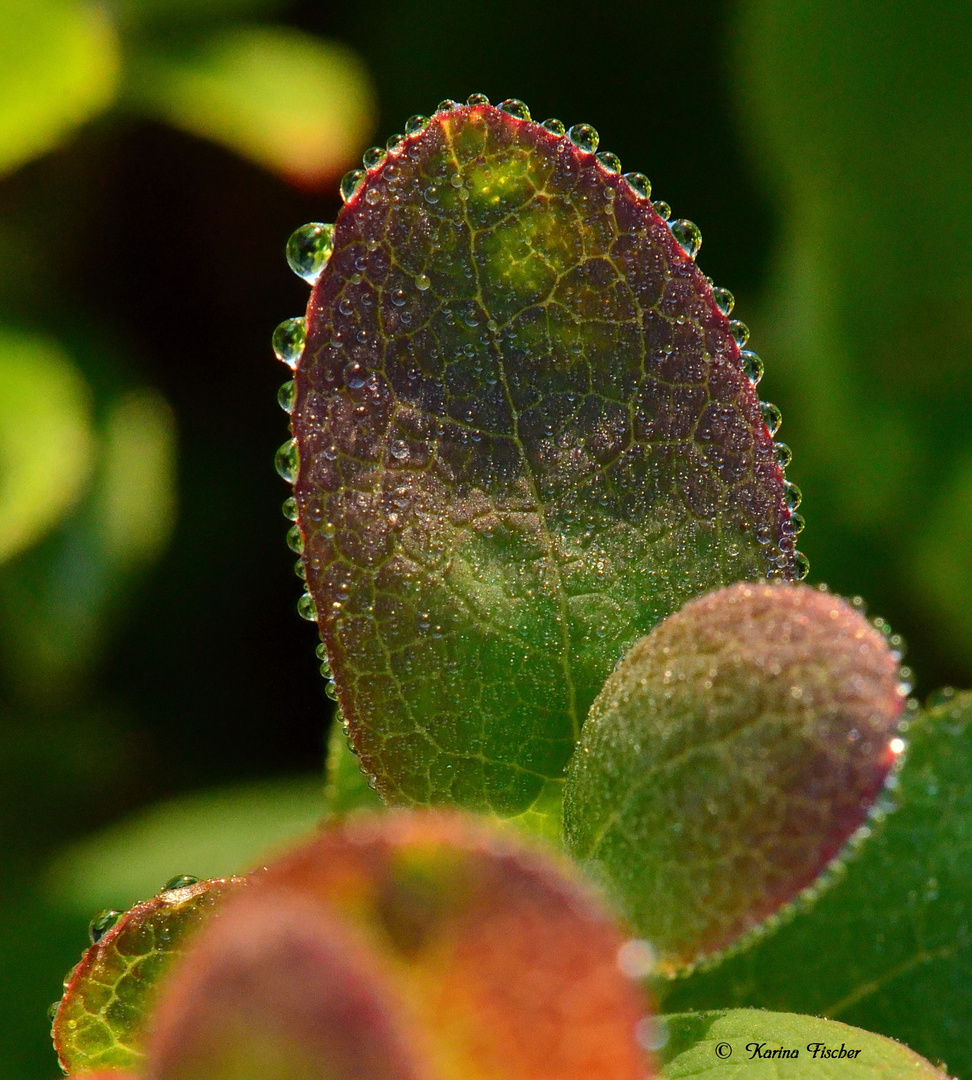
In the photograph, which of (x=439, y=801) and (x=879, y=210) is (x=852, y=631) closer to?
(x=439, y=801)

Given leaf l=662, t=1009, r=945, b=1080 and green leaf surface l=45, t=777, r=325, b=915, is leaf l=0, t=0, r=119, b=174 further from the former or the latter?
leaf l=662, t=1009, r=945, b=1080

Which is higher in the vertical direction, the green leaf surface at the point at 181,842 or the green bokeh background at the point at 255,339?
the green bokeh background at the point at 255,339

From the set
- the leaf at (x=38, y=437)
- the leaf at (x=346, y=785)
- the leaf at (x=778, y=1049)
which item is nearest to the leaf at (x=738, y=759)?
the leaf at (x=778, y=1049)

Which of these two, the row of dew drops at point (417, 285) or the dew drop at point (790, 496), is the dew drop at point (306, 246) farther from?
the dew drop at point (790, 496)

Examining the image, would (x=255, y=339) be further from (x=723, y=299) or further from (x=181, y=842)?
(x=723, y=299)

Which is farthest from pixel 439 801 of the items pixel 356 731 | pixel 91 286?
pixel 91 286

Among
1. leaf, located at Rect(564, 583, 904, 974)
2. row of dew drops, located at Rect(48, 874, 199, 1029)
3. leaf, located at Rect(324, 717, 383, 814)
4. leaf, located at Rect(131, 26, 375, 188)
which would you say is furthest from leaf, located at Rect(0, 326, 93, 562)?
leaf, located at Rect(564, 583, 904, 974)

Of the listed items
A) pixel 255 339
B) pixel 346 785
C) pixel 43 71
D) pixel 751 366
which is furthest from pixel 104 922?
pixel 255 339
